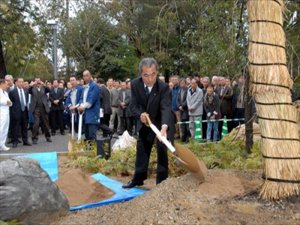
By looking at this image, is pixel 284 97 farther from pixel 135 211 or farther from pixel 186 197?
pixel 135 211

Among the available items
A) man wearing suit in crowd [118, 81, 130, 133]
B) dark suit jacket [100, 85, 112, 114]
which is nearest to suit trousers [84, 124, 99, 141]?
dark suit jacket [100, 85, 112, 114]

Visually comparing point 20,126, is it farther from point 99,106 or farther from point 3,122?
point 99,106

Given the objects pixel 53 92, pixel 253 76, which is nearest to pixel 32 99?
pixel 53 92

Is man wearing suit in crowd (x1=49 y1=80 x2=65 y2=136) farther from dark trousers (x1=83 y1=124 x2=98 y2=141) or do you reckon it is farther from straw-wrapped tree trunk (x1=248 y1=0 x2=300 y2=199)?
straw-wrapped tree trunk (x1=248 y1=0 x2=300 y2=199)

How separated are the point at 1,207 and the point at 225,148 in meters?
4.55

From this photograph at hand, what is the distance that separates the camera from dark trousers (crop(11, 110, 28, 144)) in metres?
11.8

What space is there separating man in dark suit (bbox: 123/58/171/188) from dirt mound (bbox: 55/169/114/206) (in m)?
0.42

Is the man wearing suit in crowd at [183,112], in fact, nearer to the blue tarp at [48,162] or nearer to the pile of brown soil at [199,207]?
the blue tarp at [48,162]

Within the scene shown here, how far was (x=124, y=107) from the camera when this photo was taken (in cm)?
1464

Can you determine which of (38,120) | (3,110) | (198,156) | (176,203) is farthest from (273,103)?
(38,120)

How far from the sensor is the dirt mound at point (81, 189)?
5387mm

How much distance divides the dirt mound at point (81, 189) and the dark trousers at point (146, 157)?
480 millimetres

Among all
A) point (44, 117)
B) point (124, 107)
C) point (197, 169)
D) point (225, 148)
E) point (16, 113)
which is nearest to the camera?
point (197, 169)

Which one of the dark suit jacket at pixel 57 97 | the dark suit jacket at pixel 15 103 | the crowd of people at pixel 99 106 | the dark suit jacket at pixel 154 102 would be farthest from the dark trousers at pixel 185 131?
the dark suit jacket at pixel 154 102
